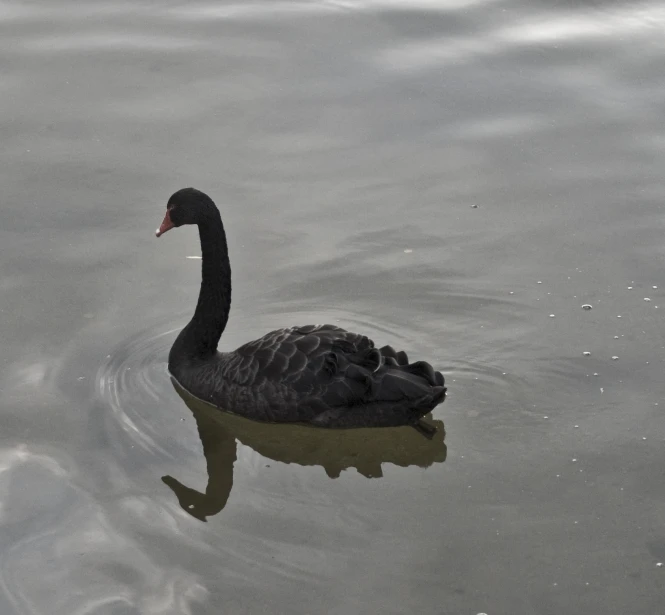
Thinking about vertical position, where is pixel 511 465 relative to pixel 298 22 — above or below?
below

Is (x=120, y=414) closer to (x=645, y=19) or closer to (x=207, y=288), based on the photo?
(x=207, y=288)

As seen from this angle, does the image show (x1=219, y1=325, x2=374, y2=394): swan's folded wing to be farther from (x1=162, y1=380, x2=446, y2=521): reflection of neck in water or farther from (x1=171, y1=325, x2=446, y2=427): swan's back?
(x1=162, y1=380, x2=446, y2=521): reflection of neck in water

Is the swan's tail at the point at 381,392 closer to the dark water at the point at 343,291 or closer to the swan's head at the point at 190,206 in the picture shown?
the dark water at the point at 343,291

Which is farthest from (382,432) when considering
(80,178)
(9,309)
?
(80,178)

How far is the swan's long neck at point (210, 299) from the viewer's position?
6.15 m

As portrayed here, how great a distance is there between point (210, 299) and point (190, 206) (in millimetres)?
508

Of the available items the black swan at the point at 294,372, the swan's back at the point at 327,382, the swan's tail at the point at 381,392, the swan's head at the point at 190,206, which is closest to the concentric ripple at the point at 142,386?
the black swan at the point at 294,372

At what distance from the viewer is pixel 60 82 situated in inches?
368

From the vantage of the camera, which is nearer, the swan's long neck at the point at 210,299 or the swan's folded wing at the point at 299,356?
the swan's folded wing at the point at 299,356

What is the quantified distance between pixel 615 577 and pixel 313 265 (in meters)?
2.98

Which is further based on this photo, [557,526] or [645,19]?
[645,19]

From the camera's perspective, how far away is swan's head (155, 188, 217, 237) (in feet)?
20.1

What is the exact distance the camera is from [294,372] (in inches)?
228

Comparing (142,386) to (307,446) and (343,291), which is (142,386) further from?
(343,291)
